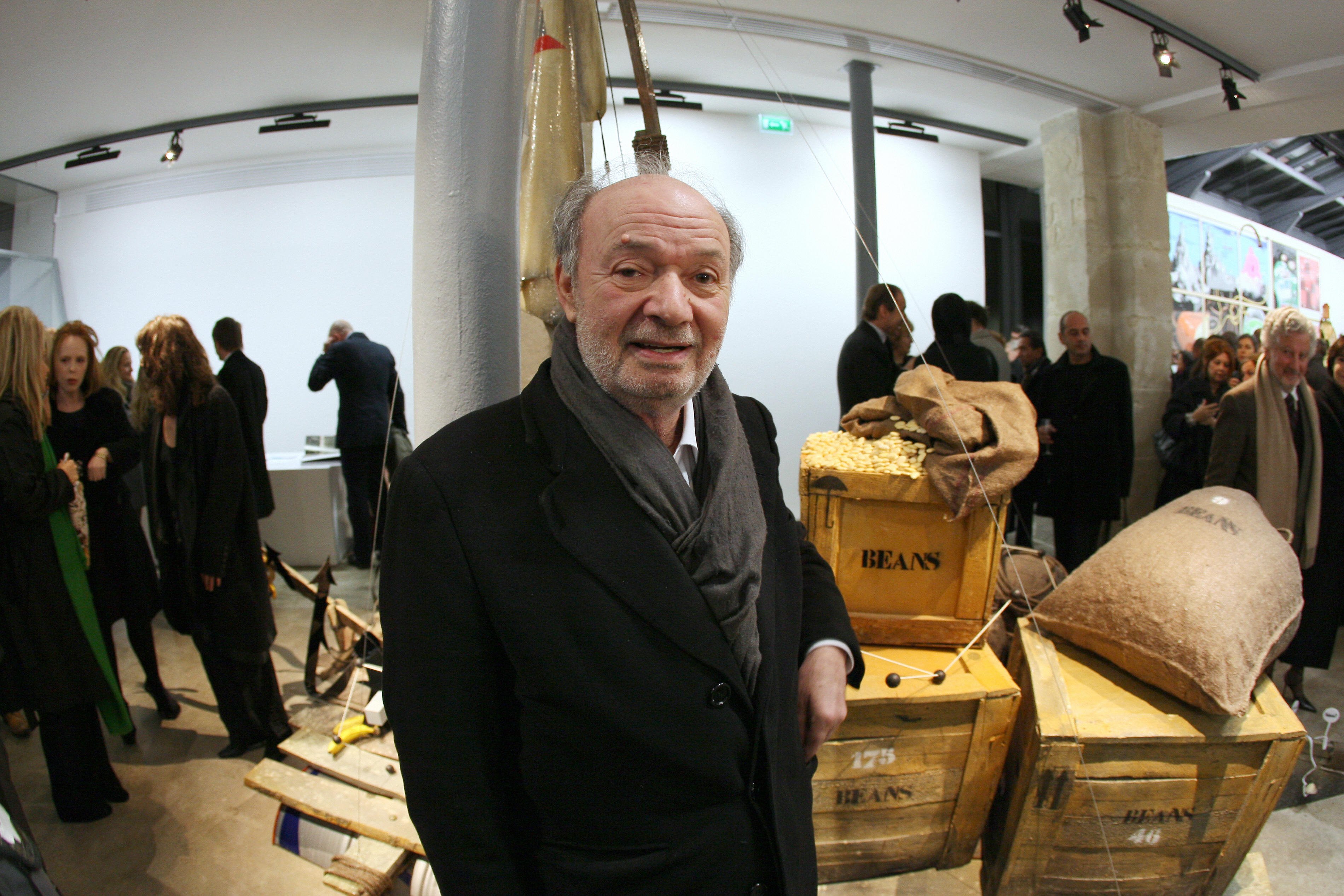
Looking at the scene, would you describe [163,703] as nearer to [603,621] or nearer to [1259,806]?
[603,621]

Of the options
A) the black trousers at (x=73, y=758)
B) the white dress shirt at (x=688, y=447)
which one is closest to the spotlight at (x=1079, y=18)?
the white dress shirt at (x=688, y=447)

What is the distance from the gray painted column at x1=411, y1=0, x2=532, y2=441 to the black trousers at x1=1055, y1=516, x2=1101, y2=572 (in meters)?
3.22

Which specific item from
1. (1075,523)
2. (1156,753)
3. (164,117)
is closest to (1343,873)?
(1156,753)

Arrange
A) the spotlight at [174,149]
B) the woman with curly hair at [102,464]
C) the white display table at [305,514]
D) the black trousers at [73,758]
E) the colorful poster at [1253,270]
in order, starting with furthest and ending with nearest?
the white display table at [305,514] → the spotlight at [174,149] → the colorful poster at [1253,270] → the woman with curly hair at [102,464] → the black trousers at [73,758]

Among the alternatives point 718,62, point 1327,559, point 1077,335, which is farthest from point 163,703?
point 1327,559

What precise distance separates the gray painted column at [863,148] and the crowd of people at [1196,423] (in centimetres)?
60

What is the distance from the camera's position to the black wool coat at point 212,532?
2357 mm

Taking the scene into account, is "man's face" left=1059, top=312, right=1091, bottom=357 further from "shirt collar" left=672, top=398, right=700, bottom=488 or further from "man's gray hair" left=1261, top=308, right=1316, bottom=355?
"shirt collar" left=672, top=398, right=700, bottom=488

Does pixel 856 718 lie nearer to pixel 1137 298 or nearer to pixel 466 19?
pixel 466 19

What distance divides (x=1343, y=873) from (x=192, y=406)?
3749 mm

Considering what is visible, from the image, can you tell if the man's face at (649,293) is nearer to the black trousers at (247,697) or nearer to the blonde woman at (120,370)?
the black trousers at (247,697)

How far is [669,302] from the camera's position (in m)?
0.82

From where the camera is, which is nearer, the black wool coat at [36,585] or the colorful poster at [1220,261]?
the black wool coat at [36,585]

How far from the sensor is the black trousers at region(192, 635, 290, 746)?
2498mm
